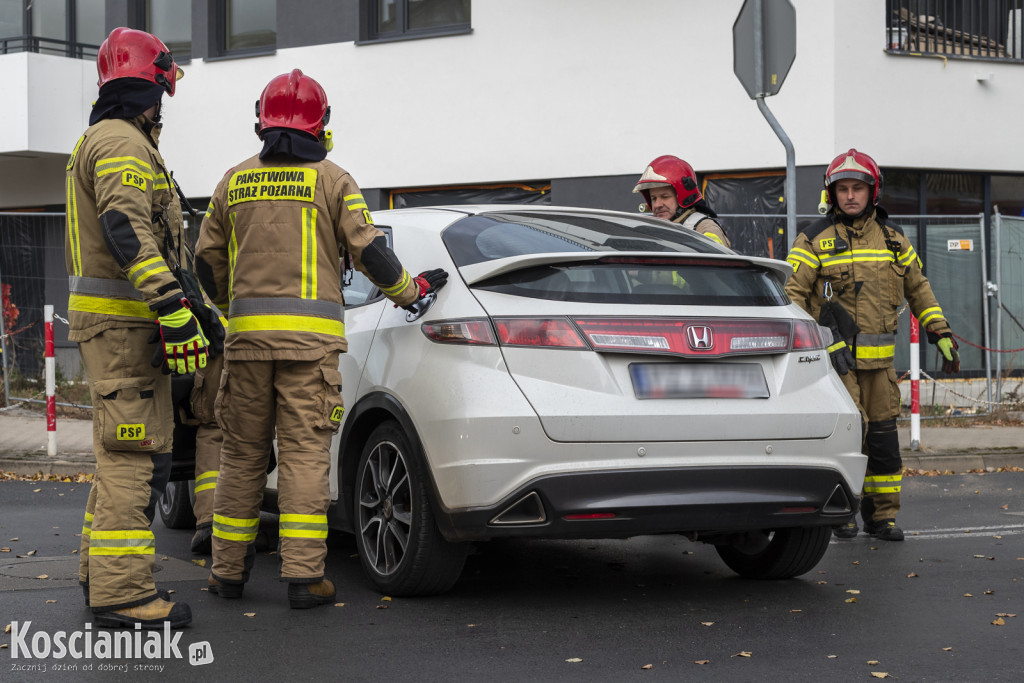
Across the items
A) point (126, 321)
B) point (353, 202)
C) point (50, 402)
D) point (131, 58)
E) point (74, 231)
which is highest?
point (131, 58)

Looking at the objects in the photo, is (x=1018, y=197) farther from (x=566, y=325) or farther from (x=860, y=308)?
(x=566, y=325)

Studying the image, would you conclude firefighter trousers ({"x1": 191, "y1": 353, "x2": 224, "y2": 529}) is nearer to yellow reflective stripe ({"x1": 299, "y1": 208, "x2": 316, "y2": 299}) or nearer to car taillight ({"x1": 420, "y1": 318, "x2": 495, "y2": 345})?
yellow reflective stripe ({"x1": 299, "y1": 208, "x2": 316, "y2": 299})

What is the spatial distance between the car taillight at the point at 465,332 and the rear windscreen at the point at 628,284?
0.18 meters

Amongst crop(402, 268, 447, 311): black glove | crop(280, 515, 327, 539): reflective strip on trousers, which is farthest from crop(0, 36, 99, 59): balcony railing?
crop(280, 515, 327, 539): reflective strip on trousers

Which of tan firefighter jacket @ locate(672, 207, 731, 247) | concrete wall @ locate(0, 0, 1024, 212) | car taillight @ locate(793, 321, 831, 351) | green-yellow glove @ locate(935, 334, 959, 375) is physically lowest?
green-yellow glove @ locate(935, 334, 959, 375)

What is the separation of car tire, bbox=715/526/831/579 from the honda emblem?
1119 millimetres

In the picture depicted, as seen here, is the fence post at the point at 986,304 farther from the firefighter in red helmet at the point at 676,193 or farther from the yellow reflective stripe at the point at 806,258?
the firefighter in red helmet at the point at 676,193

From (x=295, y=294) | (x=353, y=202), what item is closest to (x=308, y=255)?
(x=295, y=294)

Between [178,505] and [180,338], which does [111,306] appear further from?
[178,505]

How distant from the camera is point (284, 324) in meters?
5.11

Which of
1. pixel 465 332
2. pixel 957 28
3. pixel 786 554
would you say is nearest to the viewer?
pixel 465 332

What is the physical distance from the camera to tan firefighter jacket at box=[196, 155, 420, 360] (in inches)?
202

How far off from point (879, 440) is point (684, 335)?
8.80 ft

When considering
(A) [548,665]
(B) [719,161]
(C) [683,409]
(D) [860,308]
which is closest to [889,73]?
(B) [719,161]
